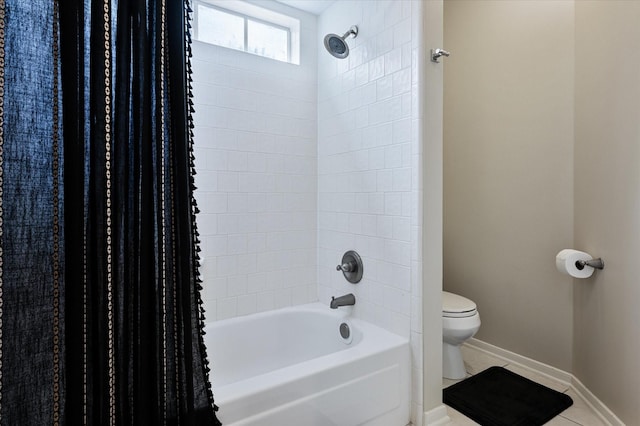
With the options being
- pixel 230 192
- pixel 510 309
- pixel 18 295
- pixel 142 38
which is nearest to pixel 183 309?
pixel 18 295

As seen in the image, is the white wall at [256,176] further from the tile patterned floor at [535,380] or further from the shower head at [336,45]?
the tile patterned floor at [535,380]

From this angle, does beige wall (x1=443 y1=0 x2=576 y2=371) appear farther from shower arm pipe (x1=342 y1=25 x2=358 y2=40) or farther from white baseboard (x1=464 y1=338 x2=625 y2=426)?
shower arm pipe (x1=342 y1=25 x2=358 y2=40)

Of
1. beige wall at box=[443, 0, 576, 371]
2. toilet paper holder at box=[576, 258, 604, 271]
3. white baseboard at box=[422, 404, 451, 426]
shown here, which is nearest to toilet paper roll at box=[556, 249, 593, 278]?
toilet paper holder at box=[576, 258, 604, 271]

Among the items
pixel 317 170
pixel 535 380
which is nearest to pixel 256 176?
pixel 317 170

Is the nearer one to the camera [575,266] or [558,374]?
[575,266]

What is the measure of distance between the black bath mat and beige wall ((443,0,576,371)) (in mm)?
299

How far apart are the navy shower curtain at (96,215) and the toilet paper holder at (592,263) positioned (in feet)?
6.76

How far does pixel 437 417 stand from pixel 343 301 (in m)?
0.76

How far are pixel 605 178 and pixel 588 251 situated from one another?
44 centimetres

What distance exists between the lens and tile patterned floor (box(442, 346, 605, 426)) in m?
1.92

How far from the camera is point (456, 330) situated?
2293 mm

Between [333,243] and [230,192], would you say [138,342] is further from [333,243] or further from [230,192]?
[333,243]

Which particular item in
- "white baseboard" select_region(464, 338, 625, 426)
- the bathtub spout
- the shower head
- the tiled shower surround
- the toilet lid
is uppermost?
the shower head

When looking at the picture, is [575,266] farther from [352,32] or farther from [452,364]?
[352,32]
